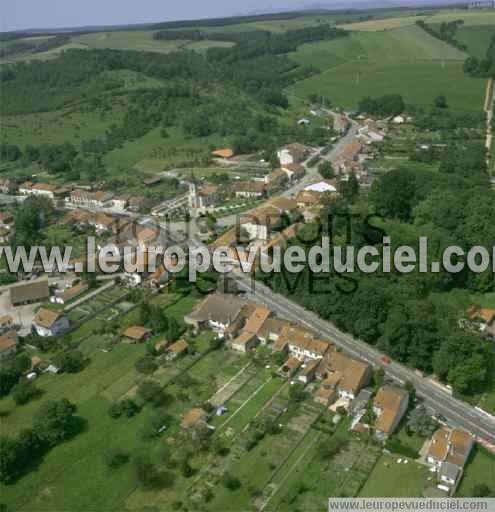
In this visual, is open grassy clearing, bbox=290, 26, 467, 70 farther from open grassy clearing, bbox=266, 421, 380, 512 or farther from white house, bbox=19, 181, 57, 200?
open grassy clearing, bbox=266, 421, 380, 512

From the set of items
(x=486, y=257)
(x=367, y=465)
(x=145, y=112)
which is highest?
(x=145, y=112)

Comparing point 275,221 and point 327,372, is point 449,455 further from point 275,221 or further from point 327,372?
point 275,221

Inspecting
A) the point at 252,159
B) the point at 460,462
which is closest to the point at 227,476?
the point at 460,462

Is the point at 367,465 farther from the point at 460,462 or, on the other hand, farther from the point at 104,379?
the point at 104,379

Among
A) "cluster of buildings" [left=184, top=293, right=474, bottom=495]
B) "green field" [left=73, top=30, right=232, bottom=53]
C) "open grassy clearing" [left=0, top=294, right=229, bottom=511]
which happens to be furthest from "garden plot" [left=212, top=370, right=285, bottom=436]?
"green field" [left=73, top=30, right=232, bottom=53]

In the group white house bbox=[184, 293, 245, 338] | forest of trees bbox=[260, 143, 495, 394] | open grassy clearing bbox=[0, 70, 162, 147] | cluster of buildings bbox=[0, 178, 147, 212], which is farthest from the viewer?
open grassy clearing bbox=[0, 70, 162, 147]
